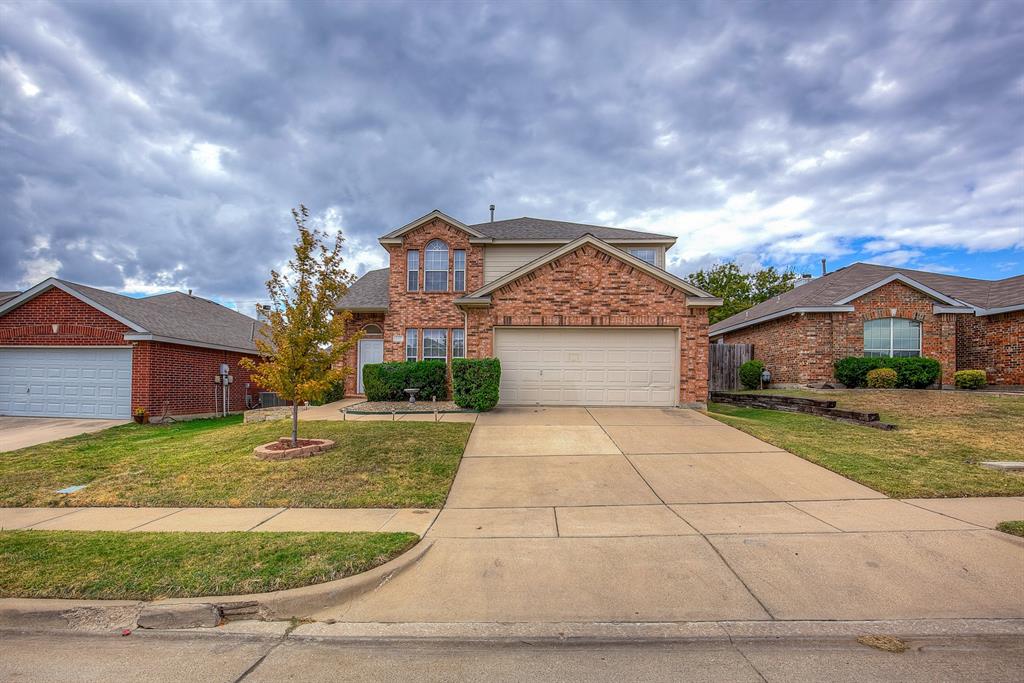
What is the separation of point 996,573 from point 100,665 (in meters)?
7.08

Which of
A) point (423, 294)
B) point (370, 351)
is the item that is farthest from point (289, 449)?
point (370, 351)

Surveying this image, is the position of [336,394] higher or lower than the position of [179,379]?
lower

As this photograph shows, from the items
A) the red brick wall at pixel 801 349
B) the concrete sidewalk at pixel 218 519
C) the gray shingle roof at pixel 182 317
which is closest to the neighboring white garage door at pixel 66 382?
the gray shingle roof at pixel 182 317

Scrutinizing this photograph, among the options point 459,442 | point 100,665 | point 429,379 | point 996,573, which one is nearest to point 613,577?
point 996,573

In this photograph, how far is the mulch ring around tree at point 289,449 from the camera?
821cm

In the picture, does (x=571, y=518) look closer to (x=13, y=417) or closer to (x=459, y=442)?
(x=459, y=442)

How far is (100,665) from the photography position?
3211mm

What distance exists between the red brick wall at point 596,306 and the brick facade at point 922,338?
22.2ft

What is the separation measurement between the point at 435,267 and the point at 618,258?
6.61 metres

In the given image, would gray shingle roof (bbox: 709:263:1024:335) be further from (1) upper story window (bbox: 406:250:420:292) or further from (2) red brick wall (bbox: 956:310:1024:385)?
(1) upper story window (bbox: 406:250:420:292)

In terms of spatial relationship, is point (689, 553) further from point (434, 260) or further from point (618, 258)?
point (434, 260)

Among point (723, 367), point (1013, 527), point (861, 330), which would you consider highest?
point (861, 330)

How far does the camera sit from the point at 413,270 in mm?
16875

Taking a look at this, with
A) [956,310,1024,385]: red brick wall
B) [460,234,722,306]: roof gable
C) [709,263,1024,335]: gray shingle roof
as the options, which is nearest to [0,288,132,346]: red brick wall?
[460,234,722,306]: roof gable
